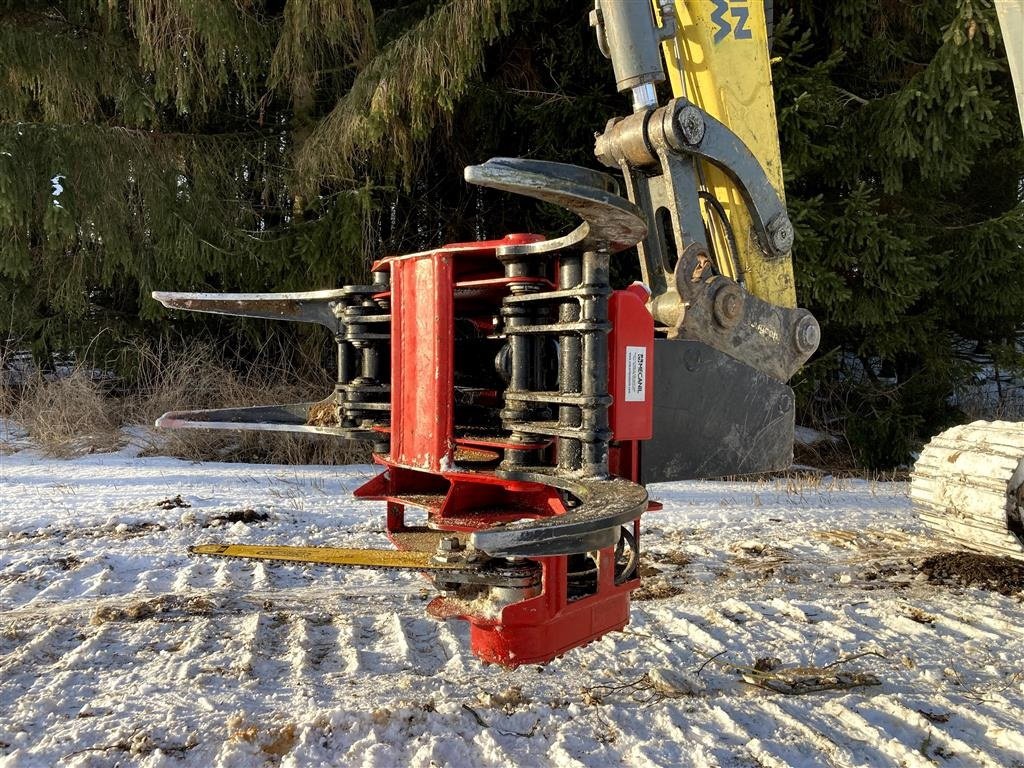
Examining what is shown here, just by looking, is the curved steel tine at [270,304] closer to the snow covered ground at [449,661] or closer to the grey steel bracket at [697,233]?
the snow covered ground at [449,661]

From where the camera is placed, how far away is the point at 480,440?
2535mm

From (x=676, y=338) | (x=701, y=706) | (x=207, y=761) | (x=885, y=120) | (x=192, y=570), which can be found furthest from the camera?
(x=885, y=120)

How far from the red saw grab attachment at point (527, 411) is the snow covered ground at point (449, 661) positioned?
291 mm

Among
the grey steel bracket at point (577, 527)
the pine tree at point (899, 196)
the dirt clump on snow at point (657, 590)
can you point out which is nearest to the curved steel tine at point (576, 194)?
the grey steel bracket at point (577, 527)

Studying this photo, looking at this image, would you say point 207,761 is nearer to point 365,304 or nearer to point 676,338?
point 365,304

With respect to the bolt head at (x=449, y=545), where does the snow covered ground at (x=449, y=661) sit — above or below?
below

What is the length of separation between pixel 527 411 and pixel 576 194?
2.41 ft

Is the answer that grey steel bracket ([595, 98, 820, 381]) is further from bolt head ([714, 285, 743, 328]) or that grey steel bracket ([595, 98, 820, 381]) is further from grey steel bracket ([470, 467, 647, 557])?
grey steel bracket ([470, 467, 647, 557])

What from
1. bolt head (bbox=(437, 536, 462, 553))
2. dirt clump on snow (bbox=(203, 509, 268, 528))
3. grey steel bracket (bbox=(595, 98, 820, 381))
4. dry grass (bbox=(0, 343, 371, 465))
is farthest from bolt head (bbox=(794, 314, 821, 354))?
dry grass (bbox=(0, 343, 371, 465))

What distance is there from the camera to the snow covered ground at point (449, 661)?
7.30 feet

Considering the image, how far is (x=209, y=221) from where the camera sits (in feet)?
26.0

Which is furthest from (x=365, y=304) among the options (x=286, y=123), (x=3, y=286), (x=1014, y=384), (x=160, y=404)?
(x=1014, y=384)

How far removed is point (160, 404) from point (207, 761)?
20.5ft

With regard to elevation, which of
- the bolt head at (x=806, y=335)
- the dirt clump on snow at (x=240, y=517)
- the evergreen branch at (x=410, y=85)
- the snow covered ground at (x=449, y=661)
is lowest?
the snow covered ground at (x=449, y=661)
